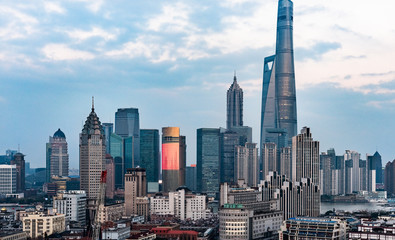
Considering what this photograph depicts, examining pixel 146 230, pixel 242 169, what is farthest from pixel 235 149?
pixel 146 230

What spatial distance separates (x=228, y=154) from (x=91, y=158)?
83040 millimetres

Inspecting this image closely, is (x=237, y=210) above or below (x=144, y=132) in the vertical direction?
below

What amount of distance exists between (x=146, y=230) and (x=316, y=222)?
72.7 ft

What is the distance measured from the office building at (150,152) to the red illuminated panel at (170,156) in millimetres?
18281

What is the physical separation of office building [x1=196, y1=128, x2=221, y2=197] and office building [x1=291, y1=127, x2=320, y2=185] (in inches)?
2878

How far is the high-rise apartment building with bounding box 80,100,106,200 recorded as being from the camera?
115 meters

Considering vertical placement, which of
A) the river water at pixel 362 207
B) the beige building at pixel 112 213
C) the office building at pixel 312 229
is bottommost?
the river water at pixel 362 207

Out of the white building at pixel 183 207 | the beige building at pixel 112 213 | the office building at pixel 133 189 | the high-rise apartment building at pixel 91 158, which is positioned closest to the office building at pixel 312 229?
the beige building at pixel 112 213

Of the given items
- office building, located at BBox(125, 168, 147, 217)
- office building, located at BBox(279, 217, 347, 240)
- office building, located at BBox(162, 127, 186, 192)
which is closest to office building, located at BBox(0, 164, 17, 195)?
office building, located at BBox(162, 127, 186, 192)

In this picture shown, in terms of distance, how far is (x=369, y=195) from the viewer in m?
188

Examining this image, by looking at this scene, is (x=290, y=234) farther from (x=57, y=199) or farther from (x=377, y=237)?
(x=57, y=199)

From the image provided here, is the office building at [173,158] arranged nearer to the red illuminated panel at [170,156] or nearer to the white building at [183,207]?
the red illuminated panel at [170,156]

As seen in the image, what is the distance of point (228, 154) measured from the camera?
635 feet

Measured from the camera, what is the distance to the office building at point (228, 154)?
187 metres
